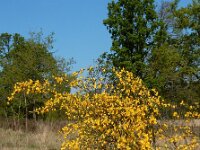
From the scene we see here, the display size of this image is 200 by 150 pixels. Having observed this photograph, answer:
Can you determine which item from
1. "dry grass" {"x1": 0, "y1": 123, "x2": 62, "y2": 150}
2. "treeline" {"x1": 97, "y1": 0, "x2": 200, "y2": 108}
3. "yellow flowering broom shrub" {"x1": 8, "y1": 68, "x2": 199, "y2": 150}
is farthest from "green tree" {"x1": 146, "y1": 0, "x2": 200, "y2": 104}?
"yellow flowering broom shrub" {"x1": 8, "y1": 68, "x2": 199, "y2": 150}

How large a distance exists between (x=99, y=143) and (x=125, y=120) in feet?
1.72

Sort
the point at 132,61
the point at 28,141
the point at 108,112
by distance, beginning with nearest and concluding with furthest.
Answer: the point at 108,112 → the point at 28,141 → the point at 132,61

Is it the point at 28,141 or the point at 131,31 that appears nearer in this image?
the point at 28,141

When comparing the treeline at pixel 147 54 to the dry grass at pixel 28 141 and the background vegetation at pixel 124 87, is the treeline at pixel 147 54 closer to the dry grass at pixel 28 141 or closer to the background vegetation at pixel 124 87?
the background vegetation at pixel 124 87

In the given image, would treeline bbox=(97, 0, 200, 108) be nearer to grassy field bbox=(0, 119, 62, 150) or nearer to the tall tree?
the tall tree

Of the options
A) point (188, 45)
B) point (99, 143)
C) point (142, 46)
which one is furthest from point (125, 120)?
point (188, 45)

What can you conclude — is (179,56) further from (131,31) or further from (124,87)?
(124,87)

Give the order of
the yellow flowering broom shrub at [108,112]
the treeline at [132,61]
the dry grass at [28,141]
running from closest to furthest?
the yellow flowering broom shrub at [108,112]
the dry grass at [28,141]
the treeline at [132,61]

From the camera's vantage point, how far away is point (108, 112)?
5098 mm

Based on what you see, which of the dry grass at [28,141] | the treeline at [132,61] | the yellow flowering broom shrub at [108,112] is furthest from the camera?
the treeline at [132,61]

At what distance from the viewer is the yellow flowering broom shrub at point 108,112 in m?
4.95

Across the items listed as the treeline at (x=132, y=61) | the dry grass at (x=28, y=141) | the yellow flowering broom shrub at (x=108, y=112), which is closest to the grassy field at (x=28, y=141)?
the dry grass at (x=28, y=141)

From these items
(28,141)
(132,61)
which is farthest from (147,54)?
(28,141)

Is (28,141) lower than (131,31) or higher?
lower
